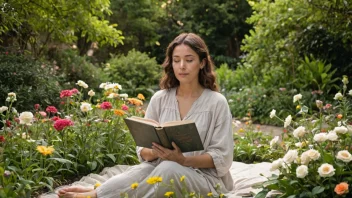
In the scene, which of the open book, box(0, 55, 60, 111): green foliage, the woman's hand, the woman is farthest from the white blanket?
box(0, 55, 60, 111): green foliage

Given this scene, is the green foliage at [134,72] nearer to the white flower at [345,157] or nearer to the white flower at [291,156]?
the white flower at [291,156]

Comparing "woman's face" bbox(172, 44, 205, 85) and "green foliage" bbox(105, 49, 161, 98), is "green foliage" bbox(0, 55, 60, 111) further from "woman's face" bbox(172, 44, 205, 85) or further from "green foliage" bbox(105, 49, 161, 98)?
"woman's face" bbox(172, 44, 205, 85)

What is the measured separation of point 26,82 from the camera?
797cm

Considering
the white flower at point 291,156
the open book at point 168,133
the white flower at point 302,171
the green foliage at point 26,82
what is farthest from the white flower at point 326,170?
the green foliage at point 26,82

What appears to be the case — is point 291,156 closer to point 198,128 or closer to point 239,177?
point 198,128

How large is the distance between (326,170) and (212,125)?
990 millimetres

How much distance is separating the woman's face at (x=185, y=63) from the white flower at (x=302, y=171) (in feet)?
3.54

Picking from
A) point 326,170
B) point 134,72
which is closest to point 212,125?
point 326,170

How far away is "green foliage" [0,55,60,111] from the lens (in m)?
7.53

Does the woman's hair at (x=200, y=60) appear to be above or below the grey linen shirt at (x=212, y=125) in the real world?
above

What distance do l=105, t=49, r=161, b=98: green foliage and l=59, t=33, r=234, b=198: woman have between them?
807cm

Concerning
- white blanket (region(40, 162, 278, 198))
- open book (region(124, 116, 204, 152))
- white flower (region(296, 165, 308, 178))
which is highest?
open book (region(124, 116, 204, 152))

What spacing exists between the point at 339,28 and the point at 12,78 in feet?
16.8

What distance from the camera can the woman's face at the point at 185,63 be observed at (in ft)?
11.9
